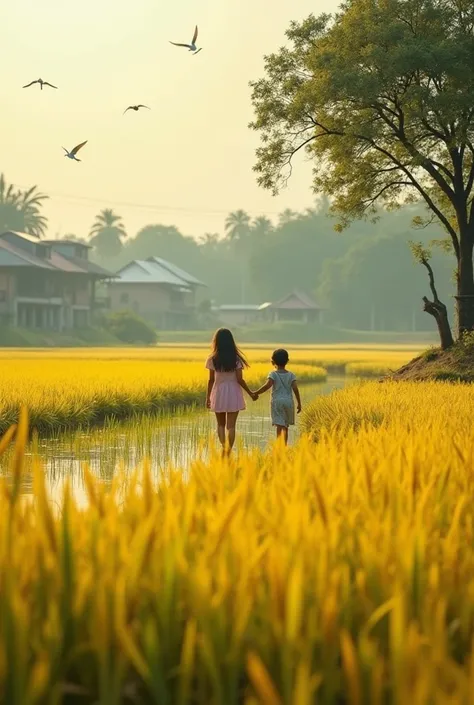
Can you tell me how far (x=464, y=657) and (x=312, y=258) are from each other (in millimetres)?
109050

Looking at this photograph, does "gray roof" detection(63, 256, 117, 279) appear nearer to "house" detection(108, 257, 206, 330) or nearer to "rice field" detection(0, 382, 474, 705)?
"house" detection(108, 257, 206, 330)

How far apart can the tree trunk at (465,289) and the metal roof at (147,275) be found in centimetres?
6582

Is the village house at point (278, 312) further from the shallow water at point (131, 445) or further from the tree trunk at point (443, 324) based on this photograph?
the shallow water at point (131, 445)

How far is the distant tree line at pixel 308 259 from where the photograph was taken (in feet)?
317

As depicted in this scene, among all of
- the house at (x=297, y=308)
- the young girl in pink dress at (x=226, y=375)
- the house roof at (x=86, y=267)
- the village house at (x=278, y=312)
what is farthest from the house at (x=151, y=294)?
the young girl in pink dress at (x=226, y=375)

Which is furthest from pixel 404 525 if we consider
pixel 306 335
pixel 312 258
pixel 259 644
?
pixel 312 258

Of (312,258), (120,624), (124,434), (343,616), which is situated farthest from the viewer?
(312,258)

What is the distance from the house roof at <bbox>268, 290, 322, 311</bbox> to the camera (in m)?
99.6

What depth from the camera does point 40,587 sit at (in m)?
2.99

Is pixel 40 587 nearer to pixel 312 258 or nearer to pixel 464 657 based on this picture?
pixel 464 657

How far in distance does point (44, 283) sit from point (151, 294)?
76.9ft

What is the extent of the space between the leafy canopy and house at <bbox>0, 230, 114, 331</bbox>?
41.8m

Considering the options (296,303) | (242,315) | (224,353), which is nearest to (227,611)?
(224,353)

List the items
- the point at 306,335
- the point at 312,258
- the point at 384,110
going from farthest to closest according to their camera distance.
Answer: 1. the point at 312,258
2. the point at 306,335
3. the point at 384,110
